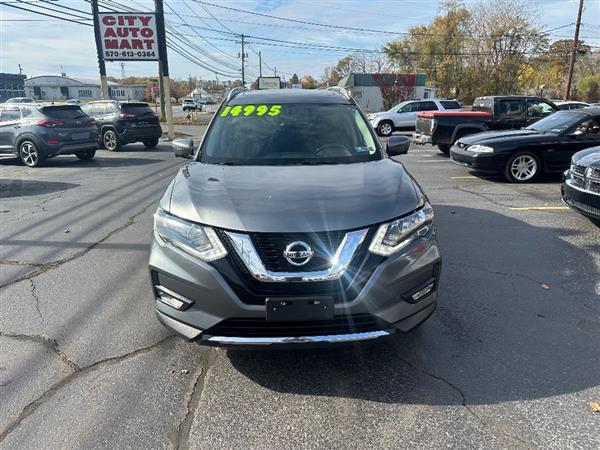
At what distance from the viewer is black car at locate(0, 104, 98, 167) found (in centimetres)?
1189

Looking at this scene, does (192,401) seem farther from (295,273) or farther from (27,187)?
(27,187)

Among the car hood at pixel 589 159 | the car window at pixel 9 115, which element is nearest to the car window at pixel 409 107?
the car window at pixel 9 115

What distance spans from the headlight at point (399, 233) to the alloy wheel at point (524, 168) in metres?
7.20

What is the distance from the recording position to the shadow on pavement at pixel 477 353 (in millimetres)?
2676

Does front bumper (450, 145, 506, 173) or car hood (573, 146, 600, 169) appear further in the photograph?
front bumper (450, 145, 506, 173)

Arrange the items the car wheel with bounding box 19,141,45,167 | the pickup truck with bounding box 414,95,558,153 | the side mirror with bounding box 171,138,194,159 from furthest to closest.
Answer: the pickup truck with bounding box 414,95,558,153 < the car wheel with bounding box 19,141,45,167 < the side mirror with bounding box 171,138,194,159

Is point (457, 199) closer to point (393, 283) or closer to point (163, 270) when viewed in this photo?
point (393, 283)

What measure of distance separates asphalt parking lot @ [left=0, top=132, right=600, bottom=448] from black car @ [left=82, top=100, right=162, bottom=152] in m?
11.4

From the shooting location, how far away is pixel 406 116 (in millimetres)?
20906

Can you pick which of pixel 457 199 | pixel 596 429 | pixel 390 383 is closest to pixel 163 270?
pixel 390 383

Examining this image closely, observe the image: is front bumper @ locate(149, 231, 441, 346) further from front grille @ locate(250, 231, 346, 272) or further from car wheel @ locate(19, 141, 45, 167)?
car wheel @ locate(19, 141, 45, 167)

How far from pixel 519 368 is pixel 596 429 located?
22.9 inches

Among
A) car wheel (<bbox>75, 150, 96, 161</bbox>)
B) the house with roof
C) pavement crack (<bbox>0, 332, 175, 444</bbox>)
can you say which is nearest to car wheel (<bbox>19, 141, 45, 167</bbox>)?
car wheel (<bbox>75, 150, 96, 161</bbox>)

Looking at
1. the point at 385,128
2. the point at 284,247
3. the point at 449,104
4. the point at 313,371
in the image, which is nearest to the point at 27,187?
the point at 313,371
